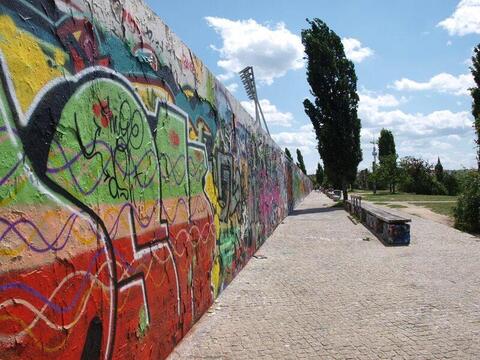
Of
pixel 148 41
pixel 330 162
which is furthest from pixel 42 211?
pixel 330 162

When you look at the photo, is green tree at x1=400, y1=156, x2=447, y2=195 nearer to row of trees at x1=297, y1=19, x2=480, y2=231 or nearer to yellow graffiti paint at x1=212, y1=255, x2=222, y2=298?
row of trees at x1=297, y1=19, x2=480, y2=231

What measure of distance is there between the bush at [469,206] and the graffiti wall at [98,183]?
9941mm

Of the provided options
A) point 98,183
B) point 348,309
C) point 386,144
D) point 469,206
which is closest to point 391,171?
point 386,144

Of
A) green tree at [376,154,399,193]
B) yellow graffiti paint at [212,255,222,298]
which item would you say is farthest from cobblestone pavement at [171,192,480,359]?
green tree at [376,154,399,193]

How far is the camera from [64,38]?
7.88 feet

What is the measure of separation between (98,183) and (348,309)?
3.58 metres

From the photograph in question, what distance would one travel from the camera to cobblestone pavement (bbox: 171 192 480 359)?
12.9 ft

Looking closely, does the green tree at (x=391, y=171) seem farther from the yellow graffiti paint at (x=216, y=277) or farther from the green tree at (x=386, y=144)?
the yellow graffiti paint at (x=216, y=277)

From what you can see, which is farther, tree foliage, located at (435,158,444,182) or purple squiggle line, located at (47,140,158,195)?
tree foliage, located at (435,158,444,182)

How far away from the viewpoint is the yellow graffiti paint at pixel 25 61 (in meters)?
1.92

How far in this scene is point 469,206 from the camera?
1244 centimetres

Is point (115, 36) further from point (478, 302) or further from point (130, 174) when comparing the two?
point (478, 302)

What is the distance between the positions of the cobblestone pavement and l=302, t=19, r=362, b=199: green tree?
16791 mm

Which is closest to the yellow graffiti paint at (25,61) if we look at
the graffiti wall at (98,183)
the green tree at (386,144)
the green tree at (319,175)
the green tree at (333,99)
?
the graffiti wall at (98,183)
